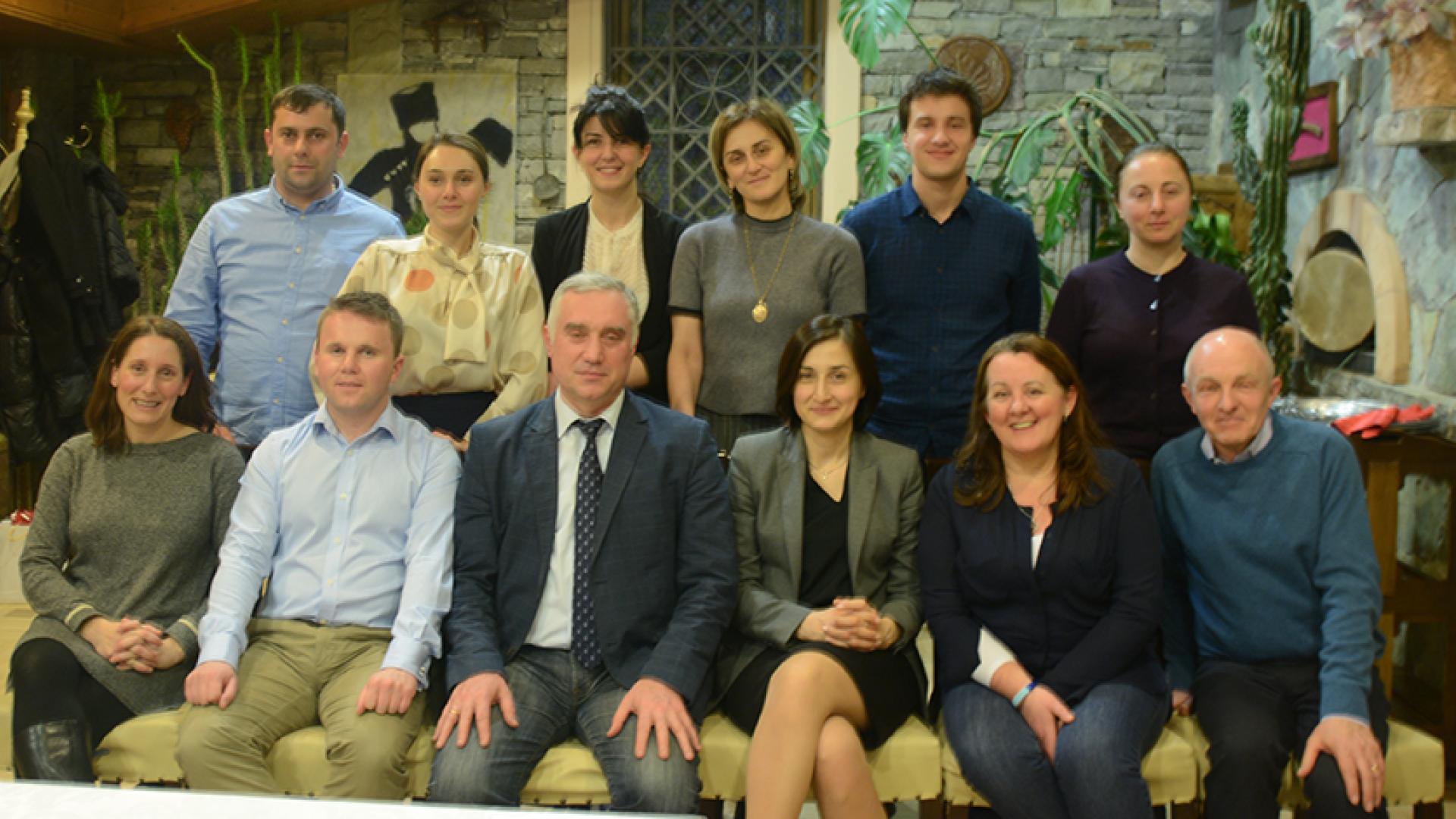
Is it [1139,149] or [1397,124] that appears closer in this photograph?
[1139,149]

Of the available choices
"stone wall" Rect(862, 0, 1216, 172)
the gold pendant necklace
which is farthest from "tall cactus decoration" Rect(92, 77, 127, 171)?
the gold pendant necklace

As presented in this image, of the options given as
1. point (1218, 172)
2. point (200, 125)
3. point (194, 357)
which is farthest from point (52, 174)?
point (1218, 172)

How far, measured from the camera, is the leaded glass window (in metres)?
5.95

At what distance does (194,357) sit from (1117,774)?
6.22 ft

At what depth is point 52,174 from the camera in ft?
14.6

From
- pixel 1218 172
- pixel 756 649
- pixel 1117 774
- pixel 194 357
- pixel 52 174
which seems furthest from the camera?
pixel 1218 172

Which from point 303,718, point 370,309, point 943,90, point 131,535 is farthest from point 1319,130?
point 131,535

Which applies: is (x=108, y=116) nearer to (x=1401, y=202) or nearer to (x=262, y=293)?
(x=262, y=293)

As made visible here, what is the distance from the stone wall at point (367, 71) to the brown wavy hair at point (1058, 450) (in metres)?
4.09

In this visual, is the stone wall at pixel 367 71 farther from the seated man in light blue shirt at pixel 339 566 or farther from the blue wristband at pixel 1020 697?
the blue wristband at pixel 1020 697

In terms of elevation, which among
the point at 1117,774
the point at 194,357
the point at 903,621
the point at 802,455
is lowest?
the point at 1117,774

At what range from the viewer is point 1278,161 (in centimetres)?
377

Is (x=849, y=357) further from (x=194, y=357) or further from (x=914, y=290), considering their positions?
(x=194, y=357)

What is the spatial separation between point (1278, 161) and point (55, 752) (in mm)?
3542
